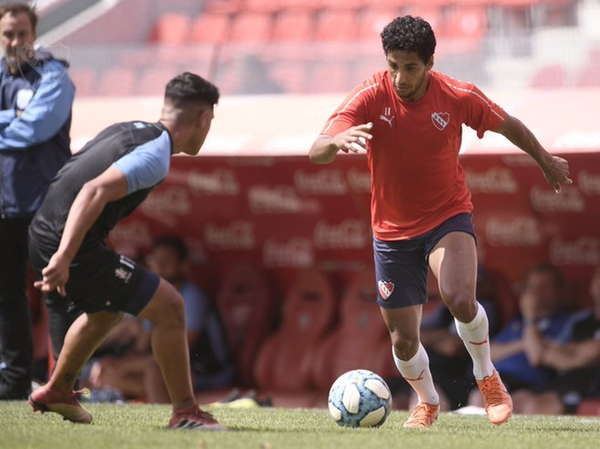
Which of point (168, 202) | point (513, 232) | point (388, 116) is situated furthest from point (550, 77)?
point (168, 202)

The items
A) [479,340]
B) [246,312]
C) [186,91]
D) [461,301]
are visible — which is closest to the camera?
[186,91]

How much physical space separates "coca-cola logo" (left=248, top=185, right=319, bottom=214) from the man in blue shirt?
3.94m

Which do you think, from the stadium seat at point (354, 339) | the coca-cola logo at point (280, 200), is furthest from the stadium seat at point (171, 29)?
the stadium seat at point (354, 339)

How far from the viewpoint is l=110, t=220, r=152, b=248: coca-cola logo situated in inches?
497

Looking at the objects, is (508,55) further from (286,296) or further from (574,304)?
(286,296)

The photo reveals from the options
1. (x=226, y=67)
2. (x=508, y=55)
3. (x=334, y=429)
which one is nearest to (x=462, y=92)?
(x=334, y=429)

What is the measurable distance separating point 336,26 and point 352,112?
23.4ft

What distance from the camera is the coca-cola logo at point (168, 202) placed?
12.3 meters

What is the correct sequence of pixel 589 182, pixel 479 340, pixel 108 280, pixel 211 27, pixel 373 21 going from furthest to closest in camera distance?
pixel 211 27
pixel 373 21
pixel 589 182
pixel 479 340
pixel 108 280

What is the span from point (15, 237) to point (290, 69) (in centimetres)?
361

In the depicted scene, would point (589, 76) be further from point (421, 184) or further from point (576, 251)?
point (421, 184)

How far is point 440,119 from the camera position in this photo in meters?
6.82

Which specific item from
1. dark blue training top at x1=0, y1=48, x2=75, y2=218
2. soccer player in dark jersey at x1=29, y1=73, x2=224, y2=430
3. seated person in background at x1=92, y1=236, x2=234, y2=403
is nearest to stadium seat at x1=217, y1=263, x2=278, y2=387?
seated person in background at x1=92, y1=236, x2=234, y2=403

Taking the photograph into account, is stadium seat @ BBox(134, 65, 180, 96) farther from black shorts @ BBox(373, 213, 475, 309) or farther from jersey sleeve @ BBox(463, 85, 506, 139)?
jersey sleeve @ BBox(463, 85, 506, 139)
